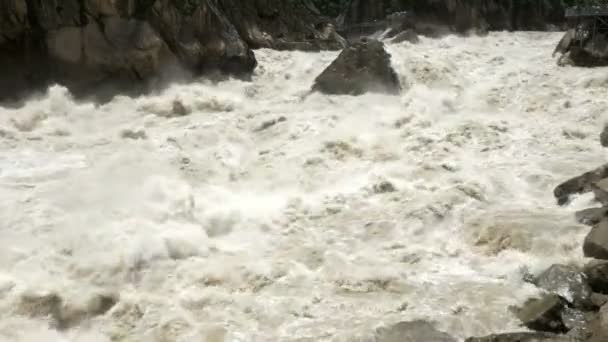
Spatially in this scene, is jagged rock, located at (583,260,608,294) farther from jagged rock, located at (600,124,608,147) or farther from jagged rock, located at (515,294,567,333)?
jagged rock, located at (600,124,608,147)

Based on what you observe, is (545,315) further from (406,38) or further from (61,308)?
(406,38)

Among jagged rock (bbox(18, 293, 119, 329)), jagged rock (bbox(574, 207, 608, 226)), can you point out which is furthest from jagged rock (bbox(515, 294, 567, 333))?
jagged rock (bbox(18, 293, 119, 329))

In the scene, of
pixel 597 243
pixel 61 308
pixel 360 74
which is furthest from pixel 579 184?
pixel 360 74

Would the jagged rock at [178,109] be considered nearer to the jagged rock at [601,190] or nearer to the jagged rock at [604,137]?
the jagged rock at [604,137]

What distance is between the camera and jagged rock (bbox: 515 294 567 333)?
23.2ft

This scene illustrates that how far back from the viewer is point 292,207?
11625mm

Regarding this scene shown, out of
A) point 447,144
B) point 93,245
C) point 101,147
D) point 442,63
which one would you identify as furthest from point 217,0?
point 93,245

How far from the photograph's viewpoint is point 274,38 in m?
26.4

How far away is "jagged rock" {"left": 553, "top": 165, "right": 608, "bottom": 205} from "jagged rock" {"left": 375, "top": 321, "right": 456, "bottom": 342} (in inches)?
188

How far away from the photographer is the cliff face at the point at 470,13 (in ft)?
131

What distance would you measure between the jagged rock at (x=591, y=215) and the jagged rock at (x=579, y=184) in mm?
868

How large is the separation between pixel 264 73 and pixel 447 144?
9402mm

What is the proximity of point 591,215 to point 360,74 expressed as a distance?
10.0 metres

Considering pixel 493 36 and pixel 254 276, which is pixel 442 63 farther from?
pixel 493 36
